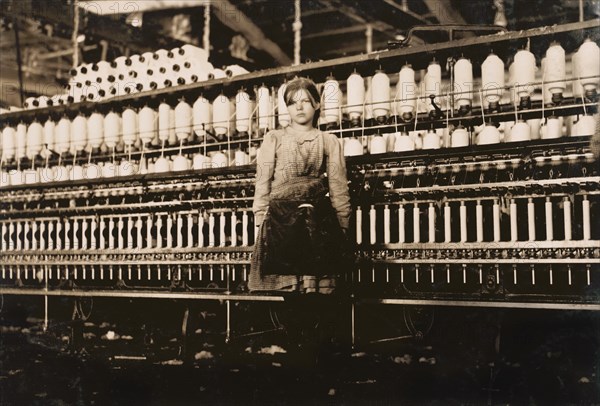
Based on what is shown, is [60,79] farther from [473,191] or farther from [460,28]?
[473,191]

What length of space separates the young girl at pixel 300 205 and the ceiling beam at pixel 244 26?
4608mm

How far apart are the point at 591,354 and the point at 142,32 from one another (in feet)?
24.9

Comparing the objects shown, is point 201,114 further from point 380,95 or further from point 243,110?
point 380,95

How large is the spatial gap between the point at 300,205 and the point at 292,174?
0.34m

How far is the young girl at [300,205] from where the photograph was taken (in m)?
3.95

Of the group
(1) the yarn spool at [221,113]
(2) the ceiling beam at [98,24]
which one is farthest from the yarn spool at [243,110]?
(2) the ceiling beam at [98,24]

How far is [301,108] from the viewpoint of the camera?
4266 millimetres

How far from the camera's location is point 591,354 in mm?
4801

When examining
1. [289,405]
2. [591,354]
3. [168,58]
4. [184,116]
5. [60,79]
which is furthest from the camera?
[60,79]

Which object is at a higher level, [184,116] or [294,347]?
[184,116]

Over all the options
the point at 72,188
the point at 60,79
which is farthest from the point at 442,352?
the point at 60,79

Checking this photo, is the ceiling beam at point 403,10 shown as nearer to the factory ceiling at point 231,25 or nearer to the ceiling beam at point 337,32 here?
the factory ceiling at point 231,25

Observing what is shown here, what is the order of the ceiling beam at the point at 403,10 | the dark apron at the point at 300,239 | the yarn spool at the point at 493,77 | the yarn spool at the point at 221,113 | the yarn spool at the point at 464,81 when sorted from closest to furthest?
the dark apron at the point at 300,239 → the yarn spool at the point at 493,77 → the yarn spool at the point at 464,81 → the yarn spool at the point at 221,113 → the ceiling beam at the point at 403,10

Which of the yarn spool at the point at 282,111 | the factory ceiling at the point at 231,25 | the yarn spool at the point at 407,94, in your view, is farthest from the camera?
the factory ceiling at the point at 231,25
